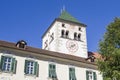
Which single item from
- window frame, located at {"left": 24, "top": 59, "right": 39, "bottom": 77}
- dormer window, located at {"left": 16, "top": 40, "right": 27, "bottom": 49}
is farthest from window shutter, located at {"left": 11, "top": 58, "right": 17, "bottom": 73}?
dormer window, located at {"left": 16, "top": 40, "right": 27, "bottom": 49}

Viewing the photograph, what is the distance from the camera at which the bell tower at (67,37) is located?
50.6 metres

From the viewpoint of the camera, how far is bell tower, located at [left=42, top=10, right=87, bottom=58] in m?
50.6

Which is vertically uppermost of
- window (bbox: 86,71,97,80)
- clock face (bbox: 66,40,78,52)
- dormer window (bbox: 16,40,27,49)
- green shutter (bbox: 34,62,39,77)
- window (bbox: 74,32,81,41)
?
window (bbox: 74,32,81,41)

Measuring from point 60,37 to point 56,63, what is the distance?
77.8 ft

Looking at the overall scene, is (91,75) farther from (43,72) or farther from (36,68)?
(36,68)

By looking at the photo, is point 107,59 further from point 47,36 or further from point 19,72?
point 47,36

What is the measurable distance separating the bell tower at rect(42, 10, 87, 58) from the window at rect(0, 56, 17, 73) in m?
24.5

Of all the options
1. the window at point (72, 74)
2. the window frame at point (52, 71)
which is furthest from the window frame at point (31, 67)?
the window at point (72, 74)

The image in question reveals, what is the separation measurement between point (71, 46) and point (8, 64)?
27725 mm

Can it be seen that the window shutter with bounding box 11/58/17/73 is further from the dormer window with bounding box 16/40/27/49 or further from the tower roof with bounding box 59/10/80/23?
the tower roof with bounding box 59/10/80/23

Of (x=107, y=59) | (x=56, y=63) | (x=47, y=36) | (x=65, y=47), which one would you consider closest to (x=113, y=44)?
(x=107, y=59)

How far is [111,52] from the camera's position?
1972 centimetres

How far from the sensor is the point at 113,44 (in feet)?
67.2

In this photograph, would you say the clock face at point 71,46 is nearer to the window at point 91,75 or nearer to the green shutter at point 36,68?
the window at point 91,75
